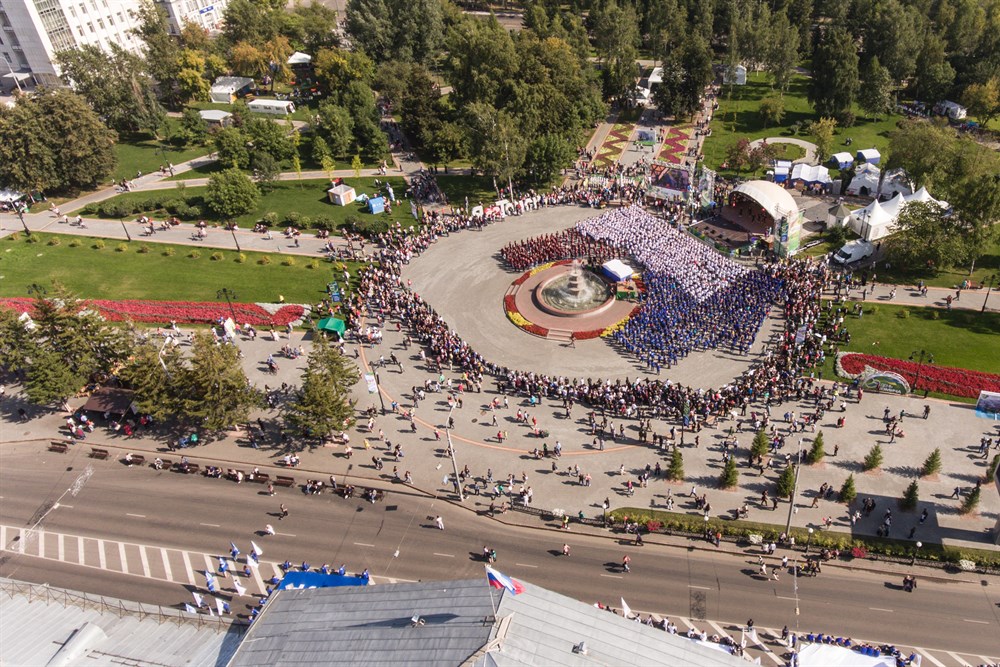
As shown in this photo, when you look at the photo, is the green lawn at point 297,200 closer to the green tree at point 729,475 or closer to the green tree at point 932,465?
the green tree at point 729,475

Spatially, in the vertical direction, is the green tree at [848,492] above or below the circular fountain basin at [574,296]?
below

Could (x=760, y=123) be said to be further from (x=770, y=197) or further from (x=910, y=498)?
(x=910, y=498)

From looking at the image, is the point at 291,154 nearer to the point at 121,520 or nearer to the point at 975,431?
the point at 121,520

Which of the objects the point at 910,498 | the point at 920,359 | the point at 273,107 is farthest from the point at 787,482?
Result: the point at 273,107

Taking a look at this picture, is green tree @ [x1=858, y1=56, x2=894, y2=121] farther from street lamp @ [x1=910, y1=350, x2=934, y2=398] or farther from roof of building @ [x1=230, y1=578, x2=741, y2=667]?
roof of building @ [x1=230, y1=578, x2=741, y2=667]

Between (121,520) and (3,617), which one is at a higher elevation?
(3,617)

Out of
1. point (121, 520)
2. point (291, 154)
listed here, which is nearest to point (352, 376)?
point (121, 520)

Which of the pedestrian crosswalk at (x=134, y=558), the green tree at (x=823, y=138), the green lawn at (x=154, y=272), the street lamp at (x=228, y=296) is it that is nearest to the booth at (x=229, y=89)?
the green lawn at (x=154, y=272)
